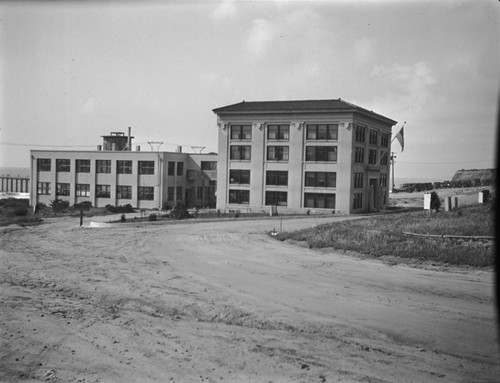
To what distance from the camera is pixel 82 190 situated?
200 feet

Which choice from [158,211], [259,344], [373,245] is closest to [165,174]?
[158,211]

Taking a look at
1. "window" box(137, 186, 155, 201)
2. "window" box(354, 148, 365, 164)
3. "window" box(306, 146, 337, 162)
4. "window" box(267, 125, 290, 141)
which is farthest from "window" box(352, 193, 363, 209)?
"window" box(137, 186, 155, 201)

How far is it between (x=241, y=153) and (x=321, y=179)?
9469mm

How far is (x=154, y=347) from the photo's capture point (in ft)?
39.1

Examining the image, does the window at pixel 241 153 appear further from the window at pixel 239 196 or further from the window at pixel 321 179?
the window at pixel 321 179

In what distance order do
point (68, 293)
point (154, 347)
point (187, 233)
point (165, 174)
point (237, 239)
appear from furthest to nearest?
1. point (165, 174)
2. point (187, 233)
3. point (237, 239)
4. point (68, 293)
5. point (154, 347)

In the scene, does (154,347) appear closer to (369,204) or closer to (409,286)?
(409,286)

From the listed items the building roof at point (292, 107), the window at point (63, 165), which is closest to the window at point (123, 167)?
the window at point (63, 165)

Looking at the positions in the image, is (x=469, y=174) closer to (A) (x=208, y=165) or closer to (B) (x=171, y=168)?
(A) (x=208, y=165)

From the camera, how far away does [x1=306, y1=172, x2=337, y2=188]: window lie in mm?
50250

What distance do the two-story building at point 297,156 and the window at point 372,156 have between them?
0.15m

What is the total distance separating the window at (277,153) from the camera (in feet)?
171

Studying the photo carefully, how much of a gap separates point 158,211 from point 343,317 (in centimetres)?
4290

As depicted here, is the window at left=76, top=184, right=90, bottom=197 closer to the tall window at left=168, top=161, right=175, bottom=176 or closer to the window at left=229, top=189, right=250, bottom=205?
the tall window at left=168, top=161, right=175, bottom=176
